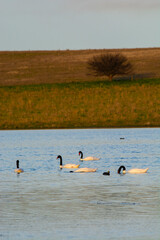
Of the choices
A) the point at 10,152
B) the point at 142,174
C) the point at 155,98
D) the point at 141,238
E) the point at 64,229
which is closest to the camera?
the point at 141,238

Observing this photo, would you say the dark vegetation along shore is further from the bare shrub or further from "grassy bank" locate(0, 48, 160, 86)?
the bare shrub

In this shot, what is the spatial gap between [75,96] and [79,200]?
70121 millimetres

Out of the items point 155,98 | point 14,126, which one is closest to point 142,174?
point 14,126

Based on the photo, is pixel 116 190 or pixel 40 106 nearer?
pixel 116 190

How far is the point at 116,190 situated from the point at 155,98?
64432 millimetres

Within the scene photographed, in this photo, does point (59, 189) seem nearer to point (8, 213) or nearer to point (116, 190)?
point (116, 190)

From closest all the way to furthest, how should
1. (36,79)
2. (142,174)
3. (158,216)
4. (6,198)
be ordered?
(158,216) → (6,198) → (142,174) → (36,79)

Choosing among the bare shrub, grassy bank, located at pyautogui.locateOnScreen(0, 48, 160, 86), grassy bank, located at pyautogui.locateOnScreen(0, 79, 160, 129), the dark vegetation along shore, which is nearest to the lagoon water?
grassy bank, located at pyautogui.locateOnScreen(0, 79, 160, 129)

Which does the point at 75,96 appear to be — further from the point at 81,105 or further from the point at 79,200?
the point at 79,200

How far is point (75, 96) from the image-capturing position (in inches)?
3524

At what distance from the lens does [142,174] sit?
90.2 ft

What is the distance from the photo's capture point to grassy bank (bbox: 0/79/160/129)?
75.5m

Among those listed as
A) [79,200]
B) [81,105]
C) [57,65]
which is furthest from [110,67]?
[79,200]

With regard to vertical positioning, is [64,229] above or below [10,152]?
above
